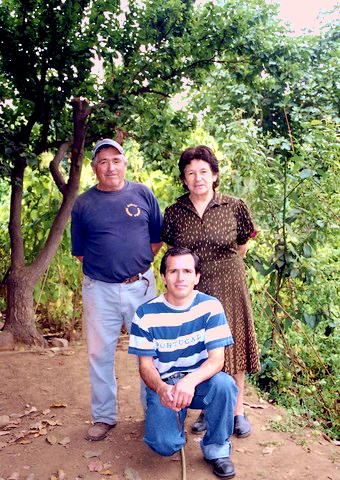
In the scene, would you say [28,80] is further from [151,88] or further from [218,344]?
[218,344]

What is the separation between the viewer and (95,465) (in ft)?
9.54

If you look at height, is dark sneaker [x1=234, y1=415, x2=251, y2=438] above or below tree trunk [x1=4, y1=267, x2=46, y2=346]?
below

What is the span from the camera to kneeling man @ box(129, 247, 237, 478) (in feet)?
8.97

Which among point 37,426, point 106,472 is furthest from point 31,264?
point 106,472

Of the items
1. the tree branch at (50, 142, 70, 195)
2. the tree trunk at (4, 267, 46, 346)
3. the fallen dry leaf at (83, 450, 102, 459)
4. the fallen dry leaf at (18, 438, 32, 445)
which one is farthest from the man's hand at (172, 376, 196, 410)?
the tree branch at (50, 142, 70, 195)

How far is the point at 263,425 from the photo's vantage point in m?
3.46

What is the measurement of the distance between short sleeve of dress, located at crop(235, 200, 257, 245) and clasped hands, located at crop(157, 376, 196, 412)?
94 centimetres

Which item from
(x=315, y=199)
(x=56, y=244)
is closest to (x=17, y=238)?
(x=56, y=244)

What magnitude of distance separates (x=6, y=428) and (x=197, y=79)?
11.2 ft

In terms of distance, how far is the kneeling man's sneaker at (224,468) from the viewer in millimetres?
2771

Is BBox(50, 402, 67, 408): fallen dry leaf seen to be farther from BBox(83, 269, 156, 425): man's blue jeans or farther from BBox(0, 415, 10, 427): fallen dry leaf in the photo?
BBox(83, 269, 156, 425): man's blue jeans

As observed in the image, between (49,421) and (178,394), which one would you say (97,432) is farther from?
(178,394)

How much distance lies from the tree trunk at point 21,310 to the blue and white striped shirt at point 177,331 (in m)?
2.38

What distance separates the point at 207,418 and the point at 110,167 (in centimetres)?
152
